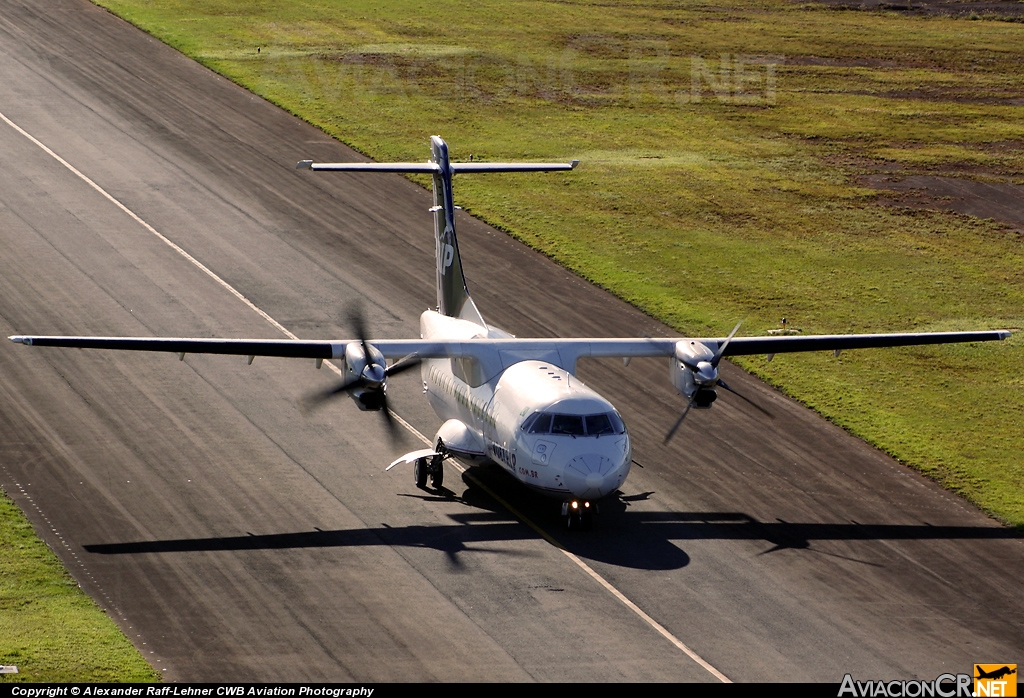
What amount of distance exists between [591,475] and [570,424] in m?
1.40

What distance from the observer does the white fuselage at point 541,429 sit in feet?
103

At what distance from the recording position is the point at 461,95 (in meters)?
74.5

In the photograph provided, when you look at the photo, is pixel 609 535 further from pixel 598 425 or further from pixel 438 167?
pixel 438 167

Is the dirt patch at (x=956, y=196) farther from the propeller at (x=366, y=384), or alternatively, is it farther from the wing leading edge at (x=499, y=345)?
the propeller at (x=366, y=384)

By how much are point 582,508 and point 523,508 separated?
6.82ft

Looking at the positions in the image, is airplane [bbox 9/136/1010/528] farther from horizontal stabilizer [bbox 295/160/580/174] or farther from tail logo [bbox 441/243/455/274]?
tail logo [bbox 441/243/455/274]

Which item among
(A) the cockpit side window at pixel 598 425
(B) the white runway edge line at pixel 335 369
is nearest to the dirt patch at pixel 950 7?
(B) the white runway edge line at pixel 335 369

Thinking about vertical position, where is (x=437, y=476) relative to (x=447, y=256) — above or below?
below

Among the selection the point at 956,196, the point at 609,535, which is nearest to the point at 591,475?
the point at 609,535

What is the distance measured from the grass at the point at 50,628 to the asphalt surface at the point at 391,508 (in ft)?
1.44

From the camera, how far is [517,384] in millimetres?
33156

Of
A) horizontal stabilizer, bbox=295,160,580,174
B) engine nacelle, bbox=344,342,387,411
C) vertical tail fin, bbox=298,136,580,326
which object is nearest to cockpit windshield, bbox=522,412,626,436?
engine nacelle, bbox=344,342,387,411

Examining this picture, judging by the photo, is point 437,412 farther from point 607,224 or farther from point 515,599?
point 607,224

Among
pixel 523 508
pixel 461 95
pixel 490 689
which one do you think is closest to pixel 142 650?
pixel 490 689
